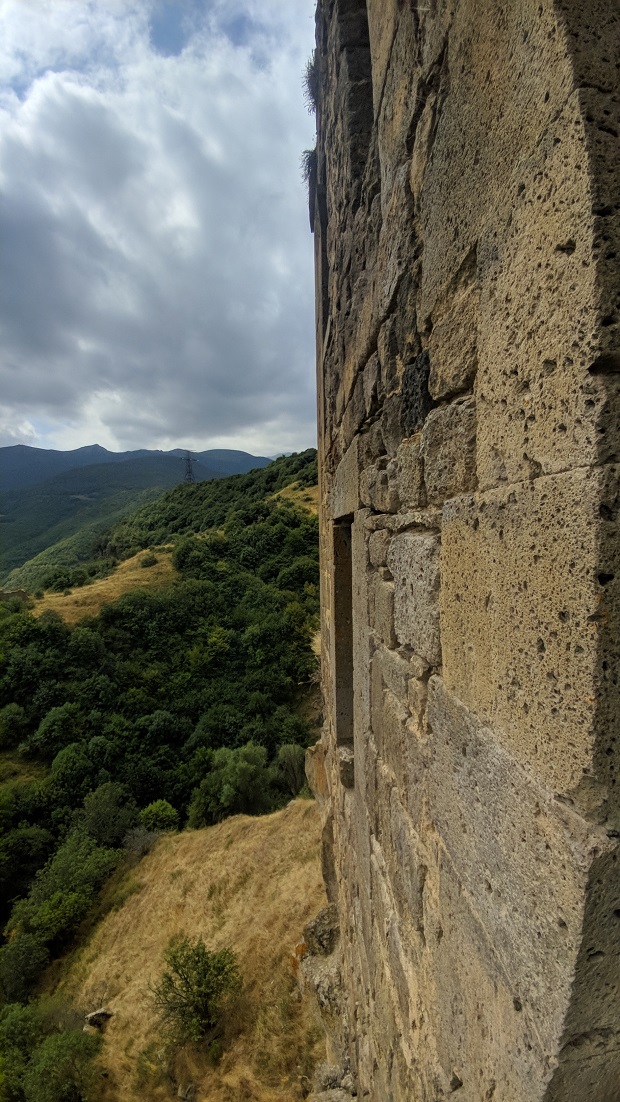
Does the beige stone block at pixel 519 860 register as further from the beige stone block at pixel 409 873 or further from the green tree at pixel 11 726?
the green tree at pixel 11 726

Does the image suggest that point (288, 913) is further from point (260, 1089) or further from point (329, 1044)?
point (329, 1044)

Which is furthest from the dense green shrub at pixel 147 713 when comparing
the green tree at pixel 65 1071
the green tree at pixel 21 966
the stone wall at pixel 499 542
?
the stone wall at pixel 499 542

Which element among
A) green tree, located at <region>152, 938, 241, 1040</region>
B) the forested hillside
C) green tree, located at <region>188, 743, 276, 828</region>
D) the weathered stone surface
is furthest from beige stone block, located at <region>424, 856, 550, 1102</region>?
green tree, located at <region>188, 743, 276, 828</region>

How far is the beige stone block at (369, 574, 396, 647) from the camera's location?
5.86 ft

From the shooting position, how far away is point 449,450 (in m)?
1.20

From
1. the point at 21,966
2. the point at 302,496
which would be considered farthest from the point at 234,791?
the point at 302,496

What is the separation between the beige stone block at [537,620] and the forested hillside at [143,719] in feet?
31.1

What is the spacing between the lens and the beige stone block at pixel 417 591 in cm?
136

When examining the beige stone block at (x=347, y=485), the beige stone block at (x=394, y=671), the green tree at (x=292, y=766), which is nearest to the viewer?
the beige stone block at (x=394, y=671)

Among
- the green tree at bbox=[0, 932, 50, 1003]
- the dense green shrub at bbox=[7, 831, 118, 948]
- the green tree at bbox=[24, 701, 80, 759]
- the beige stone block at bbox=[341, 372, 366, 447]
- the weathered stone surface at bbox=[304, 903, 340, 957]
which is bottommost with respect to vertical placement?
the green tree at bbox=[0, 932, 50, 1003]

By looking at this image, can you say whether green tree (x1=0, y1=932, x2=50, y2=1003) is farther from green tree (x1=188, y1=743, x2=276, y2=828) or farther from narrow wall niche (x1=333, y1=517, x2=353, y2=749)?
Answer: narrow wall niche (x1=333, y1=517, x2=353, y2=749)

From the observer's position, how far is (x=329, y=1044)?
140 inches

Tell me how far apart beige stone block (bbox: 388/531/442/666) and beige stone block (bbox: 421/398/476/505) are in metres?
0.15

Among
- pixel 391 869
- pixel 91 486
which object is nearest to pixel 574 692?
pixel 391 869
